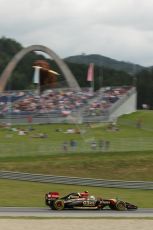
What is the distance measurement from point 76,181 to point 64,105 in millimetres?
23529

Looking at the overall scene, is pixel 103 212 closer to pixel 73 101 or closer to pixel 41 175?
pixel 41 175

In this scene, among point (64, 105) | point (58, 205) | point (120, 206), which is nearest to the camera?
point (58, 205)

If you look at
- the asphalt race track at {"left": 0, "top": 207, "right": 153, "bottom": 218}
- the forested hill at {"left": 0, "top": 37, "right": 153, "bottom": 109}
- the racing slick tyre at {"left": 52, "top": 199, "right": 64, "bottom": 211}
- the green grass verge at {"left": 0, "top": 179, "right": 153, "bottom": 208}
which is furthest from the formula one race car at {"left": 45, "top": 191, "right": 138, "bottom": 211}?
the forested hill at {"left": 0, "top": 37, "right": 153, "bottom": 109}

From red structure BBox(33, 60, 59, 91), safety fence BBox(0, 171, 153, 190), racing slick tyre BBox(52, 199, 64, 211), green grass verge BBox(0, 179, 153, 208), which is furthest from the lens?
red structure BBox(33, 60, 59, 91)

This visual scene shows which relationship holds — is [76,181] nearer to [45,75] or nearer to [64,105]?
[64,105]

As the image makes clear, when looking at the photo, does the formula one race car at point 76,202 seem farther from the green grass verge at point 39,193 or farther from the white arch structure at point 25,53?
the white arch structure at point 25,53

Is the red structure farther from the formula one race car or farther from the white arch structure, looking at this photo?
the formula one race car

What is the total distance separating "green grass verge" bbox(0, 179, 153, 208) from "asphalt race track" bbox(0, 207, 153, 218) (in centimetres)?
171

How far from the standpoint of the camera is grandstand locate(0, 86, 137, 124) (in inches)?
2007

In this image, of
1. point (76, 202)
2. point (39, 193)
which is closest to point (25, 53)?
point (39, 193)

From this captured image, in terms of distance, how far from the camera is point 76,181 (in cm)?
2962

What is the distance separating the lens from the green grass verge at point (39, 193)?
73.3 feet

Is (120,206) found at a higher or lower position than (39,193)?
higher

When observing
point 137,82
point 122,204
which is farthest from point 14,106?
point 137,82
